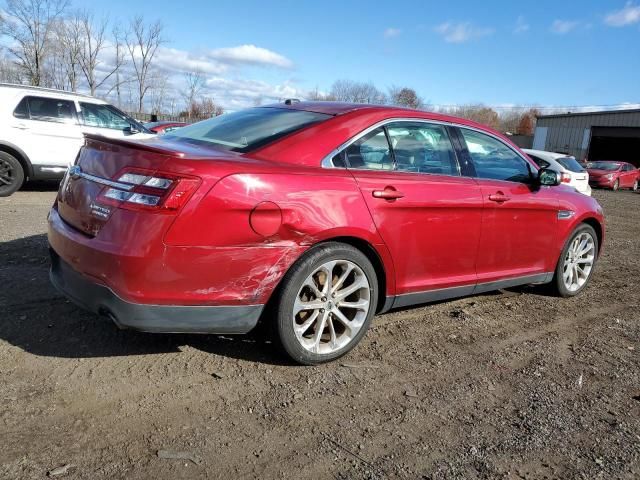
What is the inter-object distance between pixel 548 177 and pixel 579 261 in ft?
3.98

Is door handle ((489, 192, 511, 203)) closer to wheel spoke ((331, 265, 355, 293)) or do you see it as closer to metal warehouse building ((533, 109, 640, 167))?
wheel spoke ((331, 265, 355, 293))

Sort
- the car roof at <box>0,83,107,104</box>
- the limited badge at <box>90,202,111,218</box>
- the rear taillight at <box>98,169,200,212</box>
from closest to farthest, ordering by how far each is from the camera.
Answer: the rear taillight at <box>98,169,200,212</box>, the limited badge at <box>90,202,111,218</box>, the car roof at <box>0,83,107,104</box>

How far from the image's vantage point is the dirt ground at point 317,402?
7.81 feet

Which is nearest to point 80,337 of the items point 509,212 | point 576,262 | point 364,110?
point 364,110

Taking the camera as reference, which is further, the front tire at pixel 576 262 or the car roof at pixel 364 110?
the front tire at pixel 576 262

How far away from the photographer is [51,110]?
9.28m

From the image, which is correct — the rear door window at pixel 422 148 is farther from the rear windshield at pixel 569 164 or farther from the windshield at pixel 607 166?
the windshield at pixel 607 166

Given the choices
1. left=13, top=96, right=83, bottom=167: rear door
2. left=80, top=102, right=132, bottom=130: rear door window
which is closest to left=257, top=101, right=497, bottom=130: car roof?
left=13, top=96, right=83, bottom=167: rear door

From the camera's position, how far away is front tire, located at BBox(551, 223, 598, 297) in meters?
5.07

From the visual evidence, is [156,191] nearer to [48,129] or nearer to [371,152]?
[371,152]

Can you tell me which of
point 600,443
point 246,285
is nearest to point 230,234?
point 246,285

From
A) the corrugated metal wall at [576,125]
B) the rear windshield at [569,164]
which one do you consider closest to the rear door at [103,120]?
the rear windshield at [569,164]

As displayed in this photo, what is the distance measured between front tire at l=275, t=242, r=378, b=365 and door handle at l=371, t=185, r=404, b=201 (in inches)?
15.2

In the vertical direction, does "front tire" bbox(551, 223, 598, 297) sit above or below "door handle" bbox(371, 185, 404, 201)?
below
